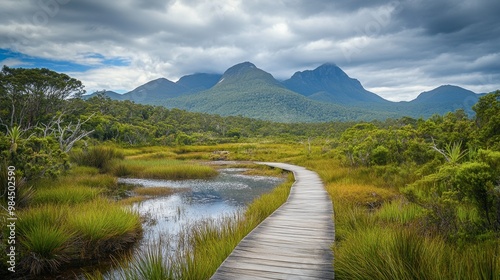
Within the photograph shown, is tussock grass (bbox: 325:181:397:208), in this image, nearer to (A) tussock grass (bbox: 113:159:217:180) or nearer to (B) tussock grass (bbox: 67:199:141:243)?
(B) tussock grass (bbox: 67:199:141:243)

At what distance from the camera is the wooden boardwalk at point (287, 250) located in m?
4.23

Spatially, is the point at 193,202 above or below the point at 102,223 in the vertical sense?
below

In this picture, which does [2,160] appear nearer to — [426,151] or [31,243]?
[31,243]

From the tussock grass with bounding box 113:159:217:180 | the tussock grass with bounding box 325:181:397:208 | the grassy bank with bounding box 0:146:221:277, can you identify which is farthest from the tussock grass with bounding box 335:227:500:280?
the tussock grass with bounding box 113:159:217:180

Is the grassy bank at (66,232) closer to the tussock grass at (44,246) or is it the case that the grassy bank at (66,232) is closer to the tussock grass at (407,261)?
the tussock grass at (44,246)

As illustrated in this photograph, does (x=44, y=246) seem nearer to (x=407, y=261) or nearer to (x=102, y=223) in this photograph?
(x=102, y=223)

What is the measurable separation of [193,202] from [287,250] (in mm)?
8650

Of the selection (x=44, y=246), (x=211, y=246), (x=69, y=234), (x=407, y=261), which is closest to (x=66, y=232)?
(x=69, y=234)

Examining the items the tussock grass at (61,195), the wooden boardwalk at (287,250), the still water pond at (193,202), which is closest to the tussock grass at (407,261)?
the wooden boardwalk at (287,250)

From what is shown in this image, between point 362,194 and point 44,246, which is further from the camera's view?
point 362,194

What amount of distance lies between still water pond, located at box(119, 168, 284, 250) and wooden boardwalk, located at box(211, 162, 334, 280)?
289 centimetres

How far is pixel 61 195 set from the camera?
33.3 feet

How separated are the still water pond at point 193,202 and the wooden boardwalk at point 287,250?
114 inches

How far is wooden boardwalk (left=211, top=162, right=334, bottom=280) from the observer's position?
4230 millimetres
